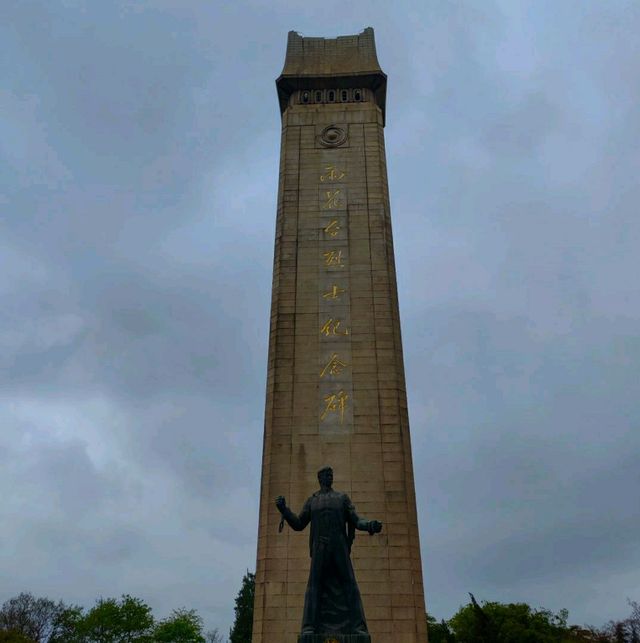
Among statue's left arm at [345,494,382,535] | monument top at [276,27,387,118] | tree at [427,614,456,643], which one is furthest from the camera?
tree at [427,614,456,643]

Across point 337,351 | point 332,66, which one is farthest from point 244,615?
point 332,66

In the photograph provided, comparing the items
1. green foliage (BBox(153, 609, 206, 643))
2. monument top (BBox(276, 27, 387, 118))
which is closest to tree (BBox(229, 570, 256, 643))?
green foliage (BBox(153, 609, 206, 643))

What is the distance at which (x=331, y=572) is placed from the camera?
10.4 m

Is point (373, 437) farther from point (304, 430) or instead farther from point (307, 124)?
point (307, 124)

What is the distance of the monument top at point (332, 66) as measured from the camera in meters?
28.8

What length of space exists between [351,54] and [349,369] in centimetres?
1432

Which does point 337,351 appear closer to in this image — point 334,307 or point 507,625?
point 334,307

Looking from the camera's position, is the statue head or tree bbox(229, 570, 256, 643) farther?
tree bbox(229, 570, 256, 643)

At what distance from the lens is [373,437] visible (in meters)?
22.3

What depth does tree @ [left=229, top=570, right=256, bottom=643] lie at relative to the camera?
41656mm

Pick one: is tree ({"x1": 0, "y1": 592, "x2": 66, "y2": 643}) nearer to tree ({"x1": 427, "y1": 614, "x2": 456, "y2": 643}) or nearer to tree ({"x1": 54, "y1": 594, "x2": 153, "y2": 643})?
tree ({"x1": 54, "y1": 594, "x2": 153, "y2": 643})

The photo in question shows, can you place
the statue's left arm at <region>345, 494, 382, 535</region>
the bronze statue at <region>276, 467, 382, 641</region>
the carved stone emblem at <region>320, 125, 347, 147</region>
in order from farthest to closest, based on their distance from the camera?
1. the carved stone emblem at <region>320, 125, 347, 147</region>
2. the bronze statue at <region>276, 467, 382, 641</region>
3. the statue's left arm at <region>345, 494, 382, 535</region>

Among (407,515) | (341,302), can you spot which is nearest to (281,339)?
(341,302)

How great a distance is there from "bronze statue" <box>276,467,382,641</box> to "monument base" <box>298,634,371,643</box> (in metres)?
0.01
